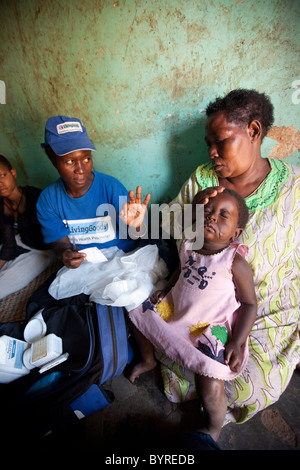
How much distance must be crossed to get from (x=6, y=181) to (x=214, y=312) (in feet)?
5.62

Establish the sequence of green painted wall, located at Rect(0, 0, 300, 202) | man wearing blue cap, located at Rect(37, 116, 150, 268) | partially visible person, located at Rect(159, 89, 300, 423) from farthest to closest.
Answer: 1. man wearing blue cap, located at Rect(37, 116, 150, 268)
2. green painted wall, located at Rect(0, 0, 300, 202)
3. partially visible person, located at Rect(159, 89, 300, 423)

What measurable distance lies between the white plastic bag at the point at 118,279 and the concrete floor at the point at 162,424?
0.57 m

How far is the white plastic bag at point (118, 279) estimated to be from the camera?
1.24 m

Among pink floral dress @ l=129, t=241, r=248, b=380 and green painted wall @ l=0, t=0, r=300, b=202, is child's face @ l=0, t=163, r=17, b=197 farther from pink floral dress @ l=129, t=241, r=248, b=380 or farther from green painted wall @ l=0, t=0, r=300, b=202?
pink floral dress @ l=129, t=241, r=248, b=380

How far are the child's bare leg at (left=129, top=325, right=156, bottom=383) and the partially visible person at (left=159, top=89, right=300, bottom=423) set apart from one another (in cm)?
14

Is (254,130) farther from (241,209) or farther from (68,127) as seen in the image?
(68,127)

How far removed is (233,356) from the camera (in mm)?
991

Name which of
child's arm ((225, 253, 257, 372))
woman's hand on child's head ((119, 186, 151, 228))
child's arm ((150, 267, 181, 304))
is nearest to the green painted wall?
woman's hand on child's head ((119, 186, 151, 228))

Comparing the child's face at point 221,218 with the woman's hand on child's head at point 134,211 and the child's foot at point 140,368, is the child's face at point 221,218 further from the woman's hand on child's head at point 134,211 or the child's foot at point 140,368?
the child's foot at point 140,368

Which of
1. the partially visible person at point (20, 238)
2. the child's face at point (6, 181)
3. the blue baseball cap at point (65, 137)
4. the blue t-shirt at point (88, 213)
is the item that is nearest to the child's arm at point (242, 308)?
the blue t-shirt at point (88, 213)

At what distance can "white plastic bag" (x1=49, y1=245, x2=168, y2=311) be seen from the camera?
124 cm

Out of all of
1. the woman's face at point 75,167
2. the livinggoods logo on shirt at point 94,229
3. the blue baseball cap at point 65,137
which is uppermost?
the blue baseball cap at point 65,137
